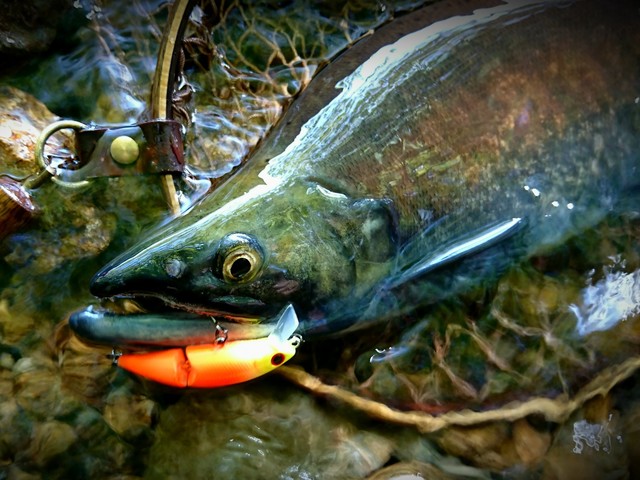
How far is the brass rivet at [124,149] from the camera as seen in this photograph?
6.61 feet

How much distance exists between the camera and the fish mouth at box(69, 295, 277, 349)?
171 cm

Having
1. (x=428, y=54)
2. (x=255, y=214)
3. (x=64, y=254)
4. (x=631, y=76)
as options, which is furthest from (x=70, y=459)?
(x=631, y=76)

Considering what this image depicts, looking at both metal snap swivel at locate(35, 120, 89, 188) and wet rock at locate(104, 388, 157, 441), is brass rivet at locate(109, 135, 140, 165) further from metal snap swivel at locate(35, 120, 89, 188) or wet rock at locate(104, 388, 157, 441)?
wet rock at locate(104, 388, 157, 441)

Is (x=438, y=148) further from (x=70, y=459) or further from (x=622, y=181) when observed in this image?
(x=70, y=459)

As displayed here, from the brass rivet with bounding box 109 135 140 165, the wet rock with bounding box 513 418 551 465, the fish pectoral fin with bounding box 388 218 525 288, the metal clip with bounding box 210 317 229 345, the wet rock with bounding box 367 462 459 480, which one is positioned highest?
the brass rivet with bounding box 109 135 140 165

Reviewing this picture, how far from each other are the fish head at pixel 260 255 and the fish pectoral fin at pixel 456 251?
152 mm

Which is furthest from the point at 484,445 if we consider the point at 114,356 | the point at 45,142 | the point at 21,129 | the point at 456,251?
the point at 21,129

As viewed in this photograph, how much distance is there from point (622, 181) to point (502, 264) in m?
0.56

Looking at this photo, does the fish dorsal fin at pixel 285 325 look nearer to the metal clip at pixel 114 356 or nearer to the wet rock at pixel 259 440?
the wet rock at pixel 259 440

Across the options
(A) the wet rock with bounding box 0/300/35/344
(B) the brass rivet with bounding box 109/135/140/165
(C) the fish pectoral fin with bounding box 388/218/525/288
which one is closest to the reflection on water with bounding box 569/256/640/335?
(C) the fish pectoral fin with bounding box 388/218/525/288

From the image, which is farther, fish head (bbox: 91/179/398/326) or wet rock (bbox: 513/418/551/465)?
wet rock (bbox: 513/418/551/465)

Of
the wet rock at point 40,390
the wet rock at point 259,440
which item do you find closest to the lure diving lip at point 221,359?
the wet rock at point 259,440

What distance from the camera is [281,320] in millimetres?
1757

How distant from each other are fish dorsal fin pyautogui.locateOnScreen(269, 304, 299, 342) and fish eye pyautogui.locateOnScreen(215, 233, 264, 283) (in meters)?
0.15
